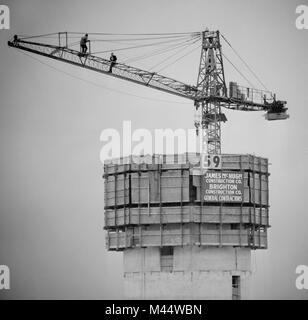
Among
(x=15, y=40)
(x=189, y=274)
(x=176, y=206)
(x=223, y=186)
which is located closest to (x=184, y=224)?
(x=176, y=206)

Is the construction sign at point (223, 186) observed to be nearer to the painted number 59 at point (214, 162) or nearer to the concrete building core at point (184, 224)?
the concrete building core at point (184, 224)

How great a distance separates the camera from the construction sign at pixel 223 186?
16612 centimetres

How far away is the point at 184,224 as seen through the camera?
165 meters

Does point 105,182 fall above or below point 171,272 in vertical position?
above

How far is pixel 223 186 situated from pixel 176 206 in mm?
6825

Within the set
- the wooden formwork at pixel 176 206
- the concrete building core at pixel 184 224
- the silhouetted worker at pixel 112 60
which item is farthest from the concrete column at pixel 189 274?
the silhouetted worker at pixel 112 60

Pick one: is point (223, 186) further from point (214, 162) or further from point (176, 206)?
point (176, 206)

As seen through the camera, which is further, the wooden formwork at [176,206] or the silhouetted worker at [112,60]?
the silhouetted worker at [112,60]
